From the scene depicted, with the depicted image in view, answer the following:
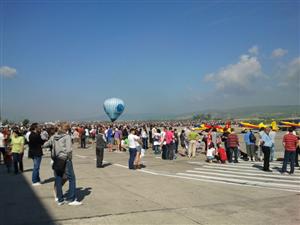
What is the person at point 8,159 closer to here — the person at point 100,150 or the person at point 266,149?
the person at point 100,150

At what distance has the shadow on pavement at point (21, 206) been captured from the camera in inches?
238

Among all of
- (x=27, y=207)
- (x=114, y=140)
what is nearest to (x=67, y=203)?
(x=27, y=207)

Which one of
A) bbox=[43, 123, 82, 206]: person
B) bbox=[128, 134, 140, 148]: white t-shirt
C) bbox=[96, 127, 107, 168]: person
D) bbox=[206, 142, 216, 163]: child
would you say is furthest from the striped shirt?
bbox=[43, 123, 82, 206]: person

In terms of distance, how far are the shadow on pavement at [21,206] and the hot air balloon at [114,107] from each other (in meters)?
72.1

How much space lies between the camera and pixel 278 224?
598 cm

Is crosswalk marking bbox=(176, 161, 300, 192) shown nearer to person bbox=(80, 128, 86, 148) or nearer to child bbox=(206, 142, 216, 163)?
child bbox=(206, 142, 216, 163)

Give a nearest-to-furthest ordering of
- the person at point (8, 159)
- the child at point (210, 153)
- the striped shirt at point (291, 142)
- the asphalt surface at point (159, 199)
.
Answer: the asphalt surface at point (159, 199) < the striped shirt at point (291, 142) < the person at point (8, 159) < the child at point (210, 153)

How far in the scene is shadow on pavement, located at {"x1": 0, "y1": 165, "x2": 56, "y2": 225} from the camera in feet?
19.9

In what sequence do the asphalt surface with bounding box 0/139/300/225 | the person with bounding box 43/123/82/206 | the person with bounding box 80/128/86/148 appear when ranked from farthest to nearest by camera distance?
the person with bounding box 80/128/86/148 < the person with bounding box 43/123/82/206 < the asphalt surface with bounding box 0/139/300/225

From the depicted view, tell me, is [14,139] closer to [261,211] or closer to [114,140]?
[261,211]

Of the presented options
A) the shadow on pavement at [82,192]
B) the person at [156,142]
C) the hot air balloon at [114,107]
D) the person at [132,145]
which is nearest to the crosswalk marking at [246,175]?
the person at [132,145]

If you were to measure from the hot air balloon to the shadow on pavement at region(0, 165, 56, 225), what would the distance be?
237ft

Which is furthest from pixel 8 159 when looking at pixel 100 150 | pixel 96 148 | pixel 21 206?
pixel 21 206

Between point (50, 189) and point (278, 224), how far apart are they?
5.96 m
